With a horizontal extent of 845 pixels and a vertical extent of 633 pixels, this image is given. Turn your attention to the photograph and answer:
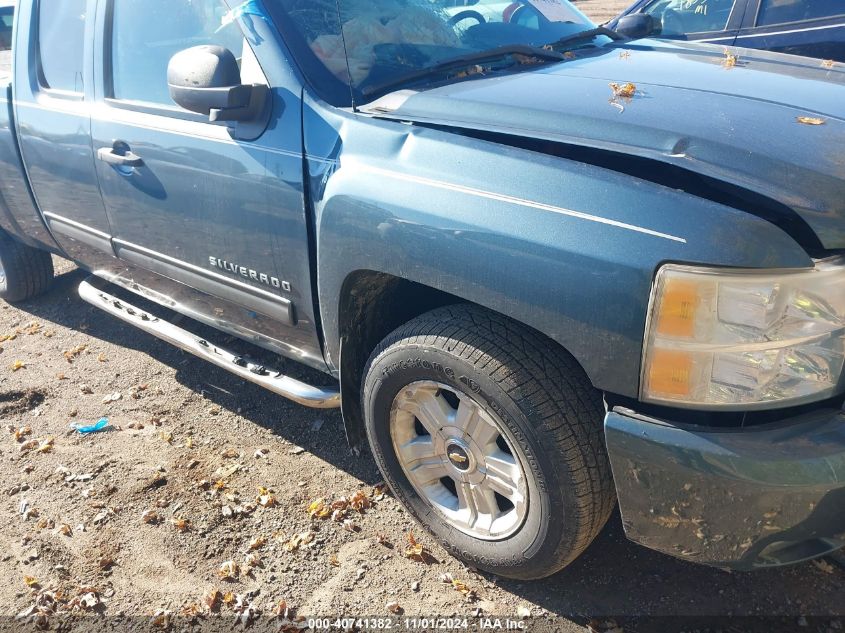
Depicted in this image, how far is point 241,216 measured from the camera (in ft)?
8.26

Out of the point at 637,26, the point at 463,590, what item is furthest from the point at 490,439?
the point at 637,26

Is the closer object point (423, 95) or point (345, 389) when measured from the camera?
point (423, 95)

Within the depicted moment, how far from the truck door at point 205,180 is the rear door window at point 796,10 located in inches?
165

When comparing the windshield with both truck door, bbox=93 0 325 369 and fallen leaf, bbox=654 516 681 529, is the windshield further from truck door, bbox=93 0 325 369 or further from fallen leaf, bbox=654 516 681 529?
fallen leaf, bbox=654 516 681 529

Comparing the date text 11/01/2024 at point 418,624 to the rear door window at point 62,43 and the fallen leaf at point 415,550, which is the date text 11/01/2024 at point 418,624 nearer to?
the fallen leaf at point 415,550

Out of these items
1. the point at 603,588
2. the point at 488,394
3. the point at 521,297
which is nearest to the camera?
the point at 521,297

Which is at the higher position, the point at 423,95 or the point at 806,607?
the point at 423,95

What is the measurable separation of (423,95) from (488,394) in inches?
38.9

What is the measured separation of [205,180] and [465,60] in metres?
1.04

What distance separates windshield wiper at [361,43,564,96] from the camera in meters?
2.44

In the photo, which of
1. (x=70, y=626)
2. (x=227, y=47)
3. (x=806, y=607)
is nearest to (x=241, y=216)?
(x=227, y=47)

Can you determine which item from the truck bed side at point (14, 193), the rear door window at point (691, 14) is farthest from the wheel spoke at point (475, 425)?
the rear door window at point (691, 14)

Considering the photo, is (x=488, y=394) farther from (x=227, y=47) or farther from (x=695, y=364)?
(x=227, y=47)

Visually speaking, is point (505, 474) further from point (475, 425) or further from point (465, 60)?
point (465, 60)
